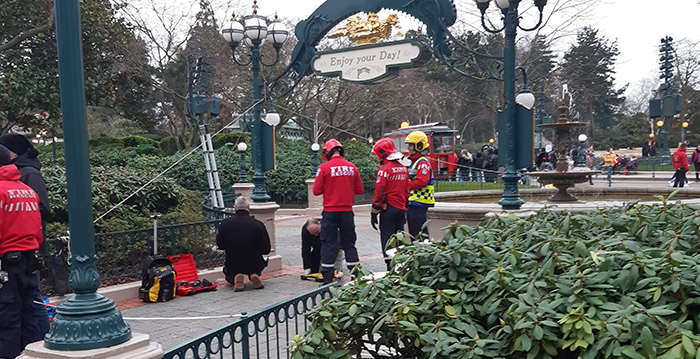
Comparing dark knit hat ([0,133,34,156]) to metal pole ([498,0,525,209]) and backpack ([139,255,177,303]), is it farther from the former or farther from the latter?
metal pole ([498,0,525,209])

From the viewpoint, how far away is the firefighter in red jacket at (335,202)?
8.02m

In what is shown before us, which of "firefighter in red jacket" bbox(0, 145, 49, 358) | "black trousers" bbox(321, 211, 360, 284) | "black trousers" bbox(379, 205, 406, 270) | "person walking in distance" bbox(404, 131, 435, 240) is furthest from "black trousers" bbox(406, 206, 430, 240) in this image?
"firefighter in red jacket" bbox(0, 145, 49, 358)

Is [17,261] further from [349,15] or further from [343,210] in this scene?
[349,15]

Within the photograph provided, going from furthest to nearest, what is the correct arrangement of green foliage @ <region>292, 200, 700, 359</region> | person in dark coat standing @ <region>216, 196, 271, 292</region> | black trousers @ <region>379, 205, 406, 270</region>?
person in dark coat standing @ <region>216, 196, 271, 292</region> → black trousers @ <region>379, 205, 406, 270</region> → green foliage @ <region>292, 200, 700, 359</region>

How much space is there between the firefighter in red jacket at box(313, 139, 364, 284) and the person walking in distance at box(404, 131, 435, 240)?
2.72ft

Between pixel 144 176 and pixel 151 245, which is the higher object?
pixel 144 176

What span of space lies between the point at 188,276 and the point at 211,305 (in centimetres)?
111

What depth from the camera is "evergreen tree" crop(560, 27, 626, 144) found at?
49.1m

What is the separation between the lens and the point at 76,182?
3.26m

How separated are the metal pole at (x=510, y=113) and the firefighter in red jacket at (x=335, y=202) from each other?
1935 millimetres

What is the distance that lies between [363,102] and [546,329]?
28580mm

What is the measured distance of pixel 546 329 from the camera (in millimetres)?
2438

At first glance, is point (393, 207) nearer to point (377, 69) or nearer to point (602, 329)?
point (377, 69)

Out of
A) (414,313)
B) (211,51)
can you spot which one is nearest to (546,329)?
(414,313)
